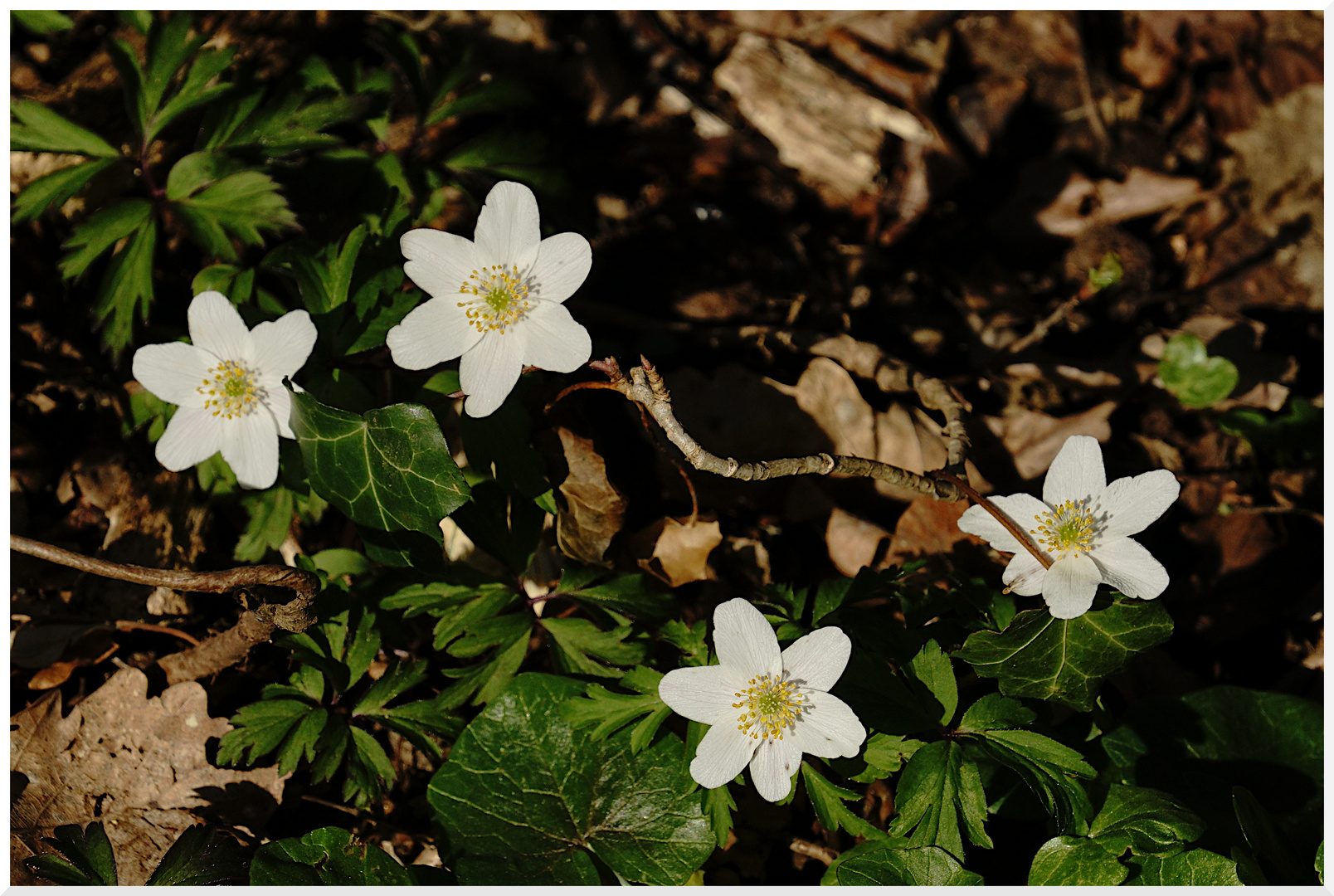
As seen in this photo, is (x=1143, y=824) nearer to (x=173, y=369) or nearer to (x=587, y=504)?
(x=587, y=504)

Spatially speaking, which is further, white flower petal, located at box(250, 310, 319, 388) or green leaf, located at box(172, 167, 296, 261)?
green leaf, located at box(172, 167, 296, 261)

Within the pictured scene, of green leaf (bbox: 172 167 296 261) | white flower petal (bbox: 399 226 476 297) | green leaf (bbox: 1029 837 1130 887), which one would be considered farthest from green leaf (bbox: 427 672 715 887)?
green leaf (bbox: 172 167 296 261)

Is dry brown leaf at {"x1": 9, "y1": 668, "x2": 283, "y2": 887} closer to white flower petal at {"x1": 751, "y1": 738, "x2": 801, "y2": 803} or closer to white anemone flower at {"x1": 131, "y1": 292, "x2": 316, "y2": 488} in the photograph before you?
white anemone flower at {"x1": 131, "y1": 292, "x2": 316, "y2": 488}

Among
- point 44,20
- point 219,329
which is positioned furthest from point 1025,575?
point 44,20

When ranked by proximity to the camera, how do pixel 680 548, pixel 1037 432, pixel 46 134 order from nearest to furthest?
pixel 46 134 → pixel 680 548 → pixel 1037 432

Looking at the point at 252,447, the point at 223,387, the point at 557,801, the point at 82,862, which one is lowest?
the point at 82,862

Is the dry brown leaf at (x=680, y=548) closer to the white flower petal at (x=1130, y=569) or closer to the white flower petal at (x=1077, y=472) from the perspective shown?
the white flower petal at (x=1077, y=472)
